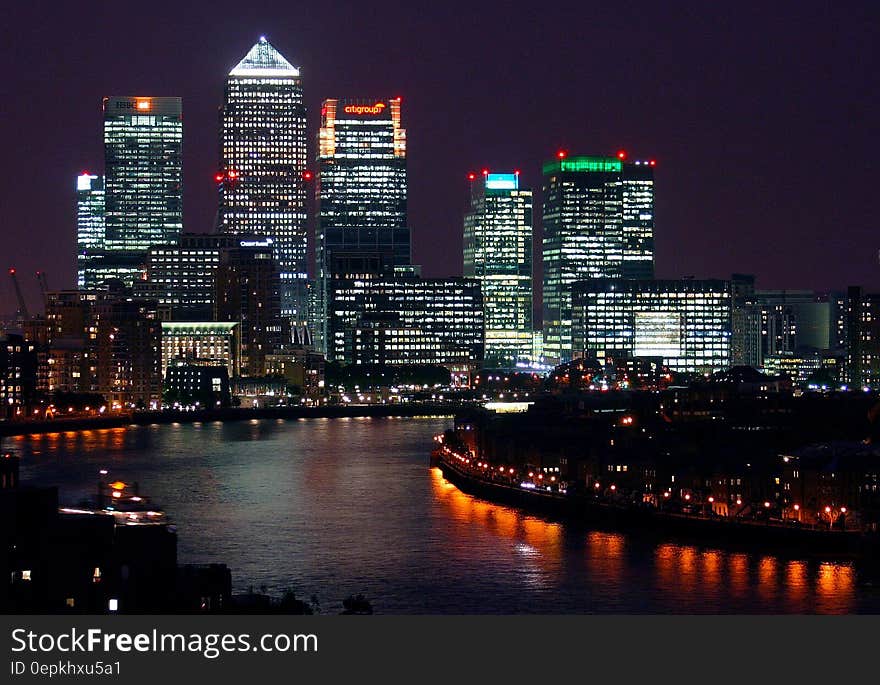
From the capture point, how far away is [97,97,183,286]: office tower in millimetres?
147625

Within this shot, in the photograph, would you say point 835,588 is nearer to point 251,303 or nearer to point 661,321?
point 251,303

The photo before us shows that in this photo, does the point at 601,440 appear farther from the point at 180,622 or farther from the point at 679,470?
the point at 180,622

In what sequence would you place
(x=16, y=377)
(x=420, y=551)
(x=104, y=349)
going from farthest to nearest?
(x=104, y=349)
(x=16, y=377)
(x=420, y=551)

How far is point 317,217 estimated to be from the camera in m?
146

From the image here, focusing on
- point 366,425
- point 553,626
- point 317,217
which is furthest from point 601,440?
point 317,217

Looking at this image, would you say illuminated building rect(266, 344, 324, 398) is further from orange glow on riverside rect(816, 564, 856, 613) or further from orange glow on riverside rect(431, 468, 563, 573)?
orange glow on riverside rect(816, 564, 856, 613)

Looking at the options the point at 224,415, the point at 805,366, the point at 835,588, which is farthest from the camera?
the point at 805,366

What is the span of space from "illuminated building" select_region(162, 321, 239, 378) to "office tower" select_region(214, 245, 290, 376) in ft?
5.04

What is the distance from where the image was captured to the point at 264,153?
145125mm

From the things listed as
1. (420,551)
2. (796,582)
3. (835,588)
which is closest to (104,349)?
(420,551)

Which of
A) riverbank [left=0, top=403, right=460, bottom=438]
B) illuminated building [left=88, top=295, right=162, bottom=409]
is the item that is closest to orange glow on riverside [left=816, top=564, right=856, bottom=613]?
riverbank [left=0, top=403, right=460, bottom=438]

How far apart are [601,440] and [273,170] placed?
310 ft

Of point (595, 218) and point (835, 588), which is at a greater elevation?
point (595, 218)

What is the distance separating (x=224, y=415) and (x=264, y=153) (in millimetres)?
52005
